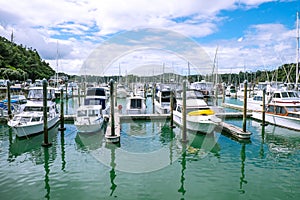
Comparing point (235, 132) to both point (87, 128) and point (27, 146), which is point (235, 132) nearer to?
point (87, 128)

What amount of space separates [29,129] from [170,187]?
1277cm

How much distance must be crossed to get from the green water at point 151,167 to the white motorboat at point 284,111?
Result: 195 cm

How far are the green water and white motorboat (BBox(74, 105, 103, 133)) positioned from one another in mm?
641

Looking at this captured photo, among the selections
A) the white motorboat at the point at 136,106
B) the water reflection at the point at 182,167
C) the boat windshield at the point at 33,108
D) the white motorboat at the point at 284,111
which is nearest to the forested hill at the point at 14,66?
the white motorboat at the point at 136,106

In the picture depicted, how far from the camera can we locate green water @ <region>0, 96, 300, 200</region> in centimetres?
1086

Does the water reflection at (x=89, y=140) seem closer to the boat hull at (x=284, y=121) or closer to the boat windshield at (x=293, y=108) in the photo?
the boat hull at (x=284, y=121)

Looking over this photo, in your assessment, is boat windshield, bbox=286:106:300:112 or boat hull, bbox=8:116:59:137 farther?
boat windshield, bbox=286:106:300:112

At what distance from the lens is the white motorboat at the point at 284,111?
22484 millimetres

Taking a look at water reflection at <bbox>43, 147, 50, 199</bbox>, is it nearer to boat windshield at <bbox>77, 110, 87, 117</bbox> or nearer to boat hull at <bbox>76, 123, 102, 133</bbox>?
boat hull at <bbox>76, 123, 102, 133</bbox>

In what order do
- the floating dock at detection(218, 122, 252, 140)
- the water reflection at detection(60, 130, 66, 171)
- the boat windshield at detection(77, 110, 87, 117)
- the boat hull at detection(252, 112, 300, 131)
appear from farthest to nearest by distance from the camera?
the boat hull at detection(252, 112, 300, 131) → the boat windshield at detection(77, 110, 87, 117) → the floating dock at detection(218, 122, 252, 140) → the water reflection at detection(60, 130, 66, 171)

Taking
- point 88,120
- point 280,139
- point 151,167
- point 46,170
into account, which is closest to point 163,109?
point 88,120

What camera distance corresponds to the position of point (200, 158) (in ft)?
50.0

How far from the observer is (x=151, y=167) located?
13680mm

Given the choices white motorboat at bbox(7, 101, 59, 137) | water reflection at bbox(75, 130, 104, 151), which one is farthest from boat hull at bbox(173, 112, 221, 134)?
white motorboat at bbox(7, 101, 59, 137)
